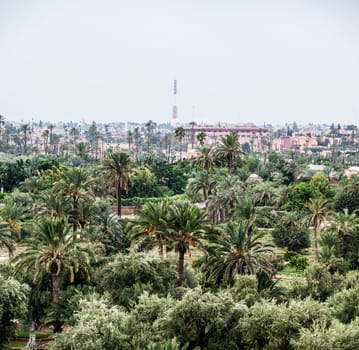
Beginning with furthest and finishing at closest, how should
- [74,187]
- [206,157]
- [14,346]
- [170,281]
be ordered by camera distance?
[206,157] → [74,187] → [14,346] → [170,281]

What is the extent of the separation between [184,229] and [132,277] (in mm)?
3575

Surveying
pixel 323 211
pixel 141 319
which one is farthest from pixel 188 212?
pixel 323 211

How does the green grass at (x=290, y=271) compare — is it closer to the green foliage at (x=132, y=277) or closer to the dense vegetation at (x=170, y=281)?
the dense vegetation at (x=170, y=281)

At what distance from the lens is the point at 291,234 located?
50281 millimetres

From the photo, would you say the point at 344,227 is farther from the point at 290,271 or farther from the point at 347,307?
the point at 347,307

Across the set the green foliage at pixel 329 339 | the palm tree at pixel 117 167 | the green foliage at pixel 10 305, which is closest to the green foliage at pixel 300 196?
the palm tree at pixel 117 167

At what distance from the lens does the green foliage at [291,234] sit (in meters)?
50.2

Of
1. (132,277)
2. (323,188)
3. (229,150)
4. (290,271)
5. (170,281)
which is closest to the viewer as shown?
(132,277)

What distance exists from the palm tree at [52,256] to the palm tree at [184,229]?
4562 mm

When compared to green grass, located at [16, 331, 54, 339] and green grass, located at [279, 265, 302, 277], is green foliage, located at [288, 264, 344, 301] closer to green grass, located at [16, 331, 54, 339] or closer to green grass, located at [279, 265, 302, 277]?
green grass, located at [279, 265, 302, 277]

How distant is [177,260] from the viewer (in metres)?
30.6

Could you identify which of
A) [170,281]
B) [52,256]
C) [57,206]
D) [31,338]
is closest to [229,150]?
[57,206]

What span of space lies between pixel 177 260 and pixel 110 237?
1072 centimetres

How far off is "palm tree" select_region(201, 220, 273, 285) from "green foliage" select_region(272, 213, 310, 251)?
802 inches
